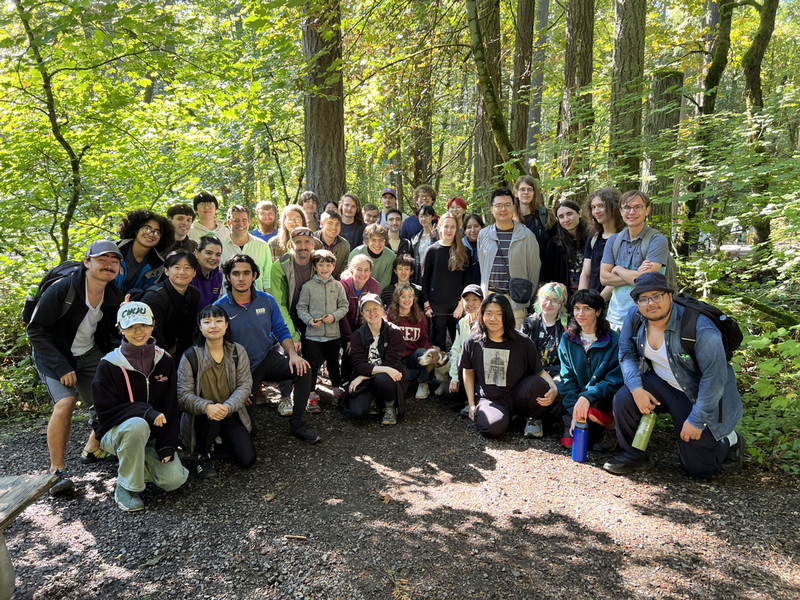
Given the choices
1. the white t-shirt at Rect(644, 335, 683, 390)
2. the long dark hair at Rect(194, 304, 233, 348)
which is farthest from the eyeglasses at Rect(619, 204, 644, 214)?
the long dark hair at Rect(194, 304, 233, 348)

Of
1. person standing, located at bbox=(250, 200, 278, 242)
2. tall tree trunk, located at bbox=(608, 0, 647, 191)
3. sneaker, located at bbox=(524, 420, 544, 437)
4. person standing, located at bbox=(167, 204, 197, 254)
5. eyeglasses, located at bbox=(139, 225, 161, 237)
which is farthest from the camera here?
tall tree trunk, located at bbox=(608, 0, 647, 191)

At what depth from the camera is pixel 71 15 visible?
4059 millimetres

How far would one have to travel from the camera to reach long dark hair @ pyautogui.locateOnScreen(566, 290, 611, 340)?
4074mm

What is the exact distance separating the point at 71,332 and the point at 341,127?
4.94 metres

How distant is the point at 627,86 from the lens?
20.0 feet

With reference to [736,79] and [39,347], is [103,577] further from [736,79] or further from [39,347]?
[736,79]

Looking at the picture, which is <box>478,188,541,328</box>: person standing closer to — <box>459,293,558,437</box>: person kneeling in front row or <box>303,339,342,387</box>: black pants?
<box>459,293,558,437</box>: person kneeling in front row

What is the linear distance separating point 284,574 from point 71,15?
475 centimetres

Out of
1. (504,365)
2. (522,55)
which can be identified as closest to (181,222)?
(504,365)

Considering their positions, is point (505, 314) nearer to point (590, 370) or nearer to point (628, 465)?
point (590, 370)

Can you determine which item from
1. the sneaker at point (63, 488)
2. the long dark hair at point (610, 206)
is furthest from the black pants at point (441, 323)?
the sneaker at point (63, 488)

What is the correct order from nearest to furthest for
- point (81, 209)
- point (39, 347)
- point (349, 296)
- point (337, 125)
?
point (39, 347)
point (349, 296)
point (81, 209)
point (337, 125)

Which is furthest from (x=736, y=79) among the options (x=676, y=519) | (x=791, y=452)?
(x=676, y=519)

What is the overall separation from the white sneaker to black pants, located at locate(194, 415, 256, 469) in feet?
8.02
